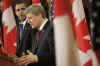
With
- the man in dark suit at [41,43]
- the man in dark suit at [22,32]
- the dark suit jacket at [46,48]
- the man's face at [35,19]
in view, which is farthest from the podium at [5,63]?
the man in dark suit at [22,32]

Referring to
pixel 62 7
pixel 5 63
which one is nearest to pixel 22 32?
pixel 5 63

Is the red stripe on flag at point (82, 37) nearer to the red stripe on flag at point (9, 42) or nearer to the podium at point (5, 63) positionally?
the podium at point (5, 63)

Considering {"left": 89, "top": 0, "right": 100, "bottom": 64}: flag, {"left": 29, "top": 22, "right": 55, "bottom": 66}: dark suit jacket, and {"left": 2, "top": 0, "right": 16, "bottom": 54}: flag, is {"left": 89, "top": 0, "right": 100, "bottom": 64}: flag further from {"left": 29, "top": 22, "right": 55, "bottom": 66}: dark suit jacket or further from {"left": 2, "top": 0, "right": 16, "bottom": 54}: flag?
{"left": 2, "top": 0, "right": 16, "bottom": 54}: flag

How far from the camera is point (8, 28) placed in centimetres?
236

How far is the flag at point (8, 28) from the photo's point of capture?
7.53 feet

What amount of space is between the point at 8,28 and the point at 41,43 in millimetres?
772

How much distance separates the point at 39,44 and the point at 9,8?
2.48ft

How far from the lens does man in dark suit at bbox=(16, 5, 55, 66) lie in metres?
1.67

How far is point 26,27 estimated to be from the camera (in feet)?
7.54

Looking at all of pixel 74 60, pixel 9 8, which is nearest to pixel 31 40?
pixel 9 8

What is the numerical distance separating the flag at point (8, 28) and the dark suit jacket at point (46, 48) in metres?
0.64

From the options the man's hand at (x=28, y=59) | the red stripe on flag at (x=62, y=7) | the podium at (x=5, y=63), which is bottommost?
the man's hand at (x=28, y=59)

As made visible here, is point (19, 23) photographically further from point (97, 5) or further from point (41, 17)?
point (97, 5)

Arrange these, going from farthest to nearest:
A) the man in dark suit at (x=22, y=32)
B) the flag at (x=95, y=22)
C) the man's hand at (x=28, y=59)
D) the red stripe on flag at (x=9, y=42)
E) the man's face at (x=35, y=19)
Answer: the red stripe on flag at (x=9, y=42)
the man in dark suit at (x=22, y=32)
the man's face at (x=35, y=19)
the man's hand at (x=28, y=59)
the flag at (x=95, y=22)
